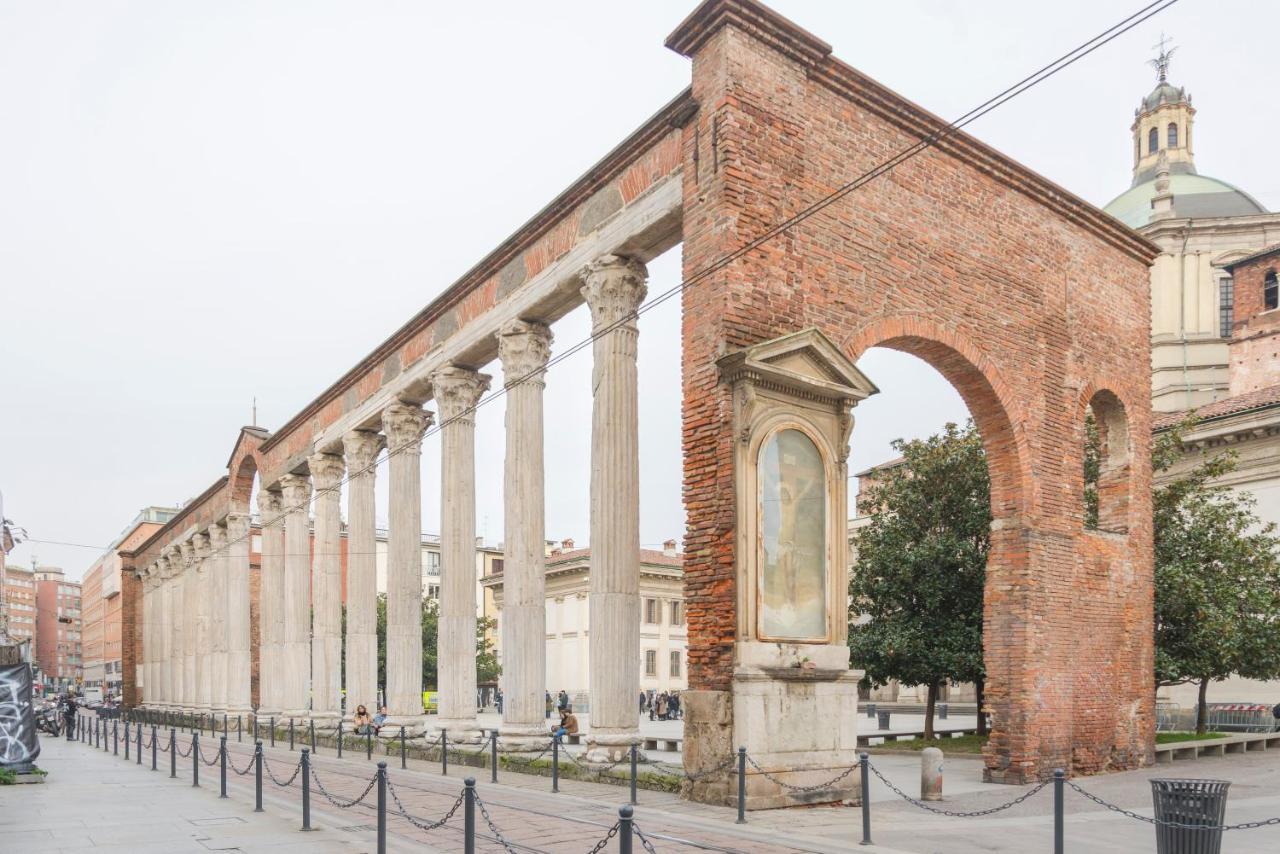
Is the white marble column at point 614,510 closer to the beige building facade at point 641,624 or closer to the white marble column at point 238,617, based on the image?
the white marble column at point 238,617

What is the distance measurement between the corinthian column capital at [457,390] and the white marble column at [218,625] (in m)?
21.9

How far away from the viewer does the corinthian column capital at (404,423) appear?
26422mm

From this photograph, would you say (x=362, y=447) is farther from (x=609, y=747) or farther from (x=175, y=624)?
(x=175, y=624)

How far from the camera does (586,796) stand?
46.9ft

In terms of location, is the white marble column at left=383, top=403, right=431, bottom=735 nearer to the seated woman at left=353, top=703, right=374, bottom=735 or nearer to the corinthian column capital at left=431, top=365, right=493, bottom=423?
the seated woman at left=353, top=703, right=374, bottom=735

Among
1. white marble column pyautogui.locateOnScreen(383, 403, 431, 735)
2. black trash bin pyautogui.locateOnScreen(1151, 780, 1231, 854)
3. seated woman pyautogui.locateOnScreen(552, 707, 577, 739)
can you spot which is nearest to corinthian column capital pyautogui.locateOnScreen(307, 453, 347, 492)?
white marble column pyautogui.locateOnScreen(383, 403, 431, 735)

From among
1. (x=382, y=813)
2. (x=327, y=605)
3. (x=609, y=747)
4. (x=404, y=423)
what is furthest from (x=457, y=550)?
(x=382, y=813)

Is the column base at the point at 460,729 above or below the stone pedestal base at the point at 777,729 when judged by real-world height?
below

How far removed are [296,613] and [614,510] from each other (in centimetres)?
1962

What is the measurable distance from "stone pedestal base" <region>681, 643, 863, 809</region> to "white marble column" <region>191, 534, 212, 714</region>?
34.2 m

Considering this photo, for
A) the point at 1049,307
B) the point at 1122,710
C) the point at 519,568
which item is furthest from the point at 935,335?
the point at 519,568

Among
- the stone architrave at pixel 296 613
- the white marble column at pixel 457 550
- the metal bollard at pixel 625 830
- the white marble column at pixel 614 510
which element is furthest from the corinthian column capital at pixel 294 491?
the metal bollard at pixel 625 830

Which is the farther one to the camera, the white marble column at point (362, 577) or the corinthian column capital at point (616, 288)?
the white marble column at point (362, 577)

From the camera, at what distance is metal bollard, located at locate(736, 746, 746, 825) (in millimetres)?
11586
